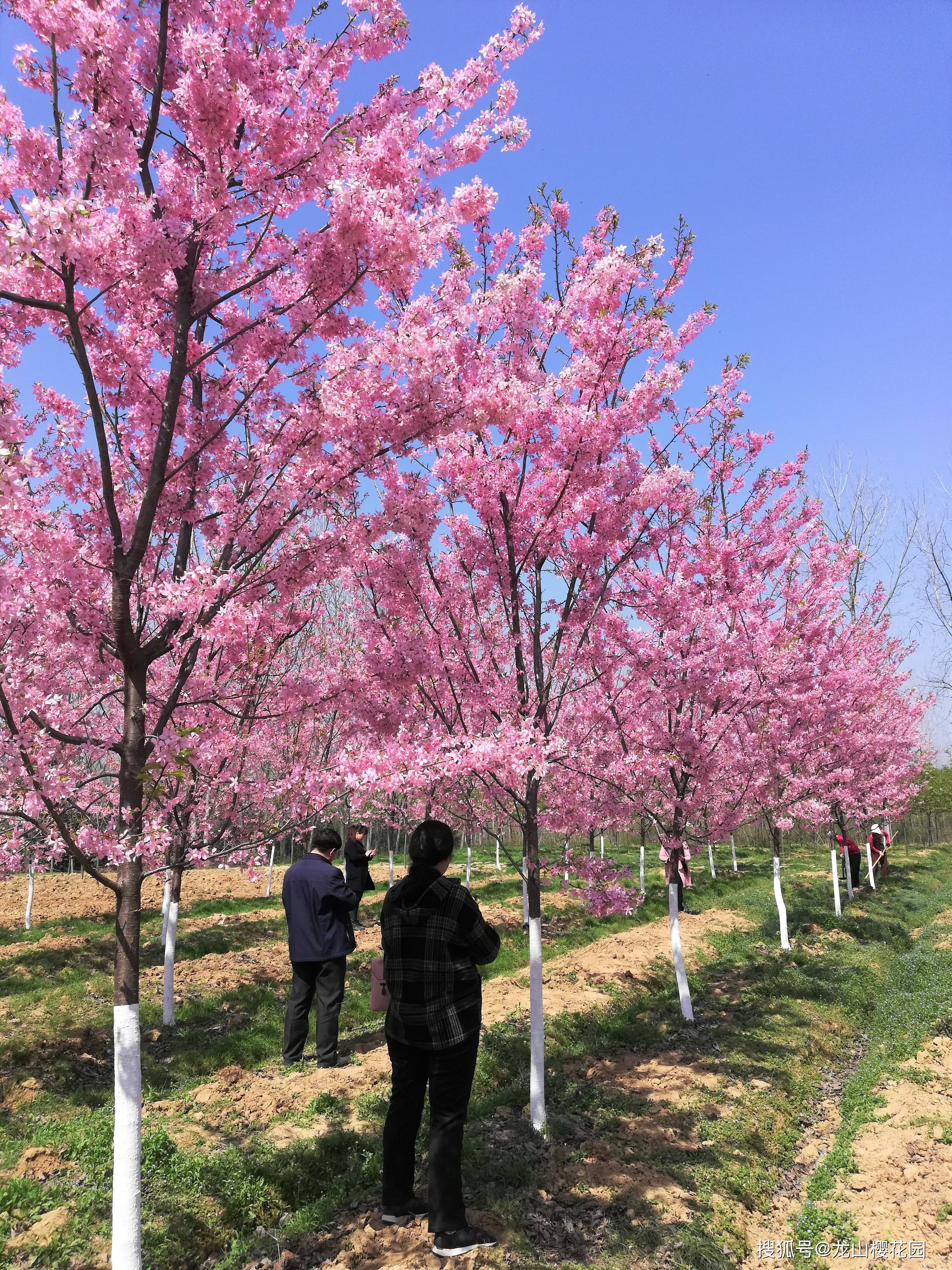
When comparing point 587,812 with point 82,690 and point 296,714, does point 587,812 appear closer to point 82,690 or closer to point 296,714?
point 296,714

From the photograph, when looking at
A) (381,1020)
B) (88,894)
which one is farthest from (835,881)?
(88,894)

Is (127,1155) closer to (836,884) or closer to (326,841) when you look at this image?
(326,841)

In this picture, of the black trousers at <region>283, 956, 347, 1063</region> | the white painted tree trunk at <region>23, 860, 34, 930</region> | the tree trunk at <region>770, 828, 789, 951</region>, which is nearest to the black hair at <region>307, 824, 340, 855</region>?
the black trousers at <region>283, 956, 347, 1063</region>

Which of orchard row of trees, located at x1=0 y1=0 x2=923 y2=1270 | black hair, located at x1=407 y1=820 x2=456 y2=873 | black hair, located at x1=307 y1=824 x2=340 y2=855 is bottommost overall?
black hair, located at x1=307 y1=824 x2=340 y2=855

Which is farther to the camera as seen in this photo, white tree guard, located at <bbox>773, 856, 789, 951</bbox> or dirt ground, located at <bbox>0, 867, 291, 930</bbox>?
dirt ground, located at <bbox>0, 867, 291, 930</bbox>

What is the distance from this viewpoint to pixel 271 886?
794 inches

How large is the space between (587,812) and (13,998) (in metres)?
7.26

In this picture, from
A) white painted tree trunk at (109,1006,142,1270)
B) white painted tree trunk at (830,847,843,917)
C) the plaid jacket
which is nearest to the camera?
white painted tree trunk at (109,1006,142,1270)

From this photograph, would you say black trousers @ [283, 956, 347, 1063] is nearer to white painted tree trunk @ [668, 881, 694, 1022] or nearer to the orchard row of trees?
the orchard row of trees

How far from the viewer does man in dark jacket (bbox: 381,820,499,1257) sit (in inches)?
141

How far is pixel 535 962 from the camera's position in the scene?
5.31 m

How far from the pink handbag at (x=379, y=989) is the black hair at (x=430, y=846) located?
2.44 ft

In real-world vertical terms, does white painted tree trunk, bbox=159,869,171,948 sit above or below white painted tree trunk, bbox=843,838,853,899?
above

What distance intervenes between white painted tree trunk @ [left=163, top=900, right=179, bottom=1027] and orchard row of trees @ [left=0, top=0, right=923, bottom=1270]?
0.54 ft
